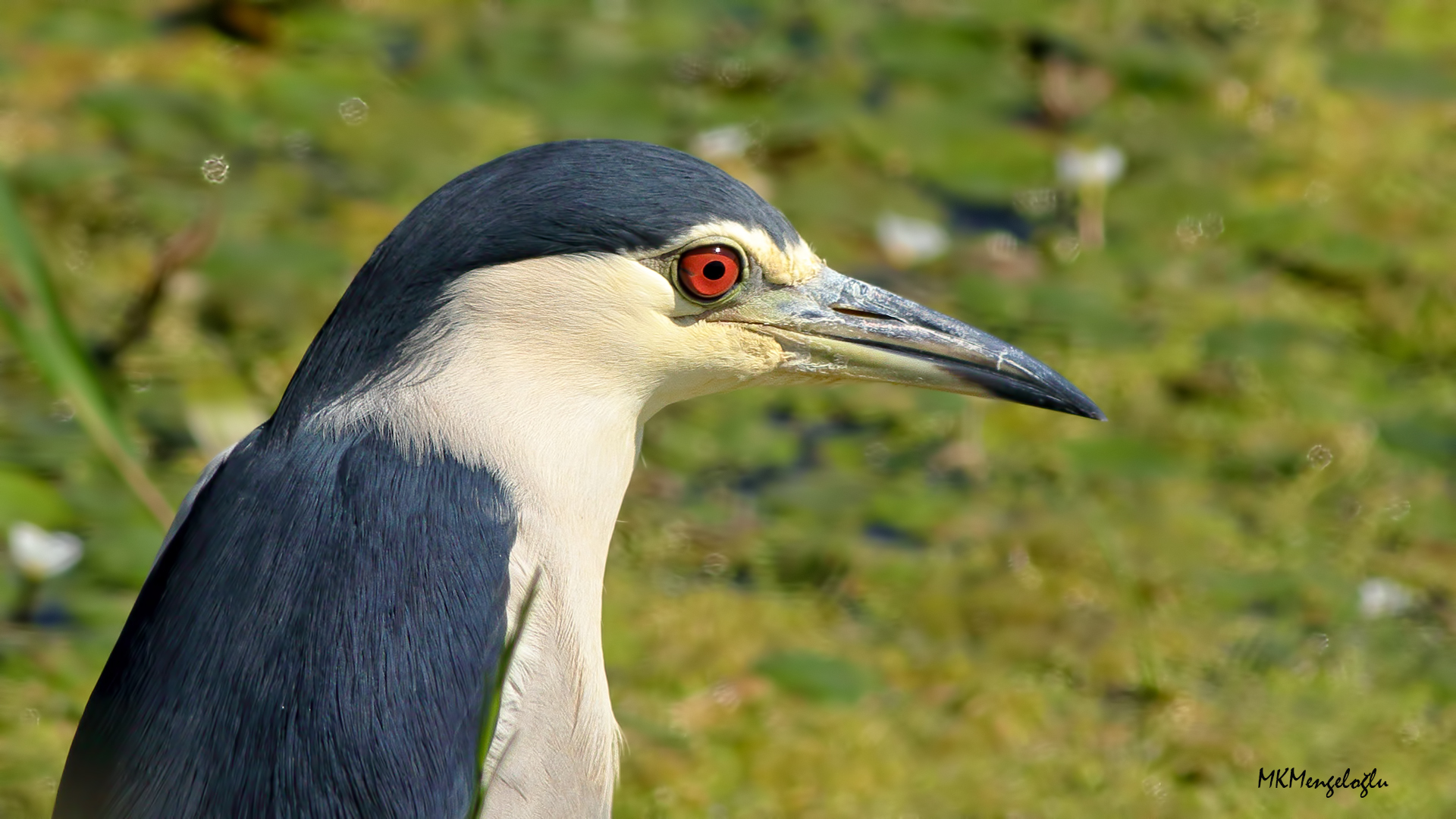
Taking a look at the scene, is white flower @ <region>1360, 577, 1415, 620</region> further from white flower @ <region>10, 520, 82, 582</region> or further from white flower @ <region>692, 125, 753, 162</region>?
white flower @ <region>10, 520, 82, 582</region>

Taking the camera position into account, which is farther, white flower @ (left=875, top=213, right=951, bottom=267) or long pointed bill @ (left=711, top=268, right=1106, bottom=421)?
white flower @ (left=875, top=213, right=951, bottom=267)

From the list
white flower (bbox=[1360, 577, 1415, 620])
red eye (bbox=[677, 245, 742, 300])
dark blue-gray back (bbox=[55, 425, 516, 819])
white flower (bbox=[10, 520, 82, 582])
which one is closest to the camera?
dark blue-gray back (bbox=[55, 425, 516, 819])

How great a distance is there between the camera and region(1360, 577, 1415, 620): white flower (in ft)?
11.1

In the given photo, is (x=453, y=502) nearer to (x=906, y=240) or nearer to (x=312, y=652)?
(x=312, y=652)

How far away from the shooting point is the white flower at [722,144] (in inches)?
176

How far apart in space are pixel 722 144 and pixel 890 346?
217 centimetres

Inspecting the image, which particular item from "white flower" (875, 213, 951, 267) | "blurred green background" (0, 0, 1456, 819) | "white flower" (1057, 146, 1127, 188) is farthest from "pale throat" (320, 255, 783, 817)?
"white flower" (1057, 146, 1127, 188)

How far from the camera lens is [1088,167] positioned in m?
4.43

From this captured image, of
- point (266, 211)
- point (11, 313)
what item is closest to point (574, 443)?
point (11, 313)

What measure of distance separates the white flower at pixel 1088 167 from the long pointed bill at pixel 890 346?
2.07 meters

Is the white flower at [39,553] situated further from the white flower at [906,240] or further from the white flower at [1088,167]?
the white flower at [1088,167]

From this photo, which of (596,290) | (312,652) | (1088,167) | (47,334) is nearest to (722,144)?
(1088,167)

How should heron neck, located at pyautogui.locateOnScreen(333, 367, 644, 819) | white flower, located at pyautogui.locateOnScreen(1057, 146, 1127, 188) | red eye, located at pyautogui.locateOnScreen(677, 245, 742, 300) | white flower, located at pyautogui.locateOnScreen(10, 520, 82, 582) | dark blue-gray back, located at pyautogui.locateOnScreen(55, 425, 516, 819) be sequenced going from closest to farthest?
dark blue-gray back, located at pyautogui.locateOnScreen(55, 425, 516, 819), heron neck, located at pyautogui.locateOnScreen(333, 367, 644, 819), red eye, located at pyautogui.locateOnScreen(677, 245, 742, 300), white flower, located at pyautogui.locateOnScreen(10, 520, 82, 582), white flower, located at pyautogui.locateOnScreen(1057, 146, 1127, 188)

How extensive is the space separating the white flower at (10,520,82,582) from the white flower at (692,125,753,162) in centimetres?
208
